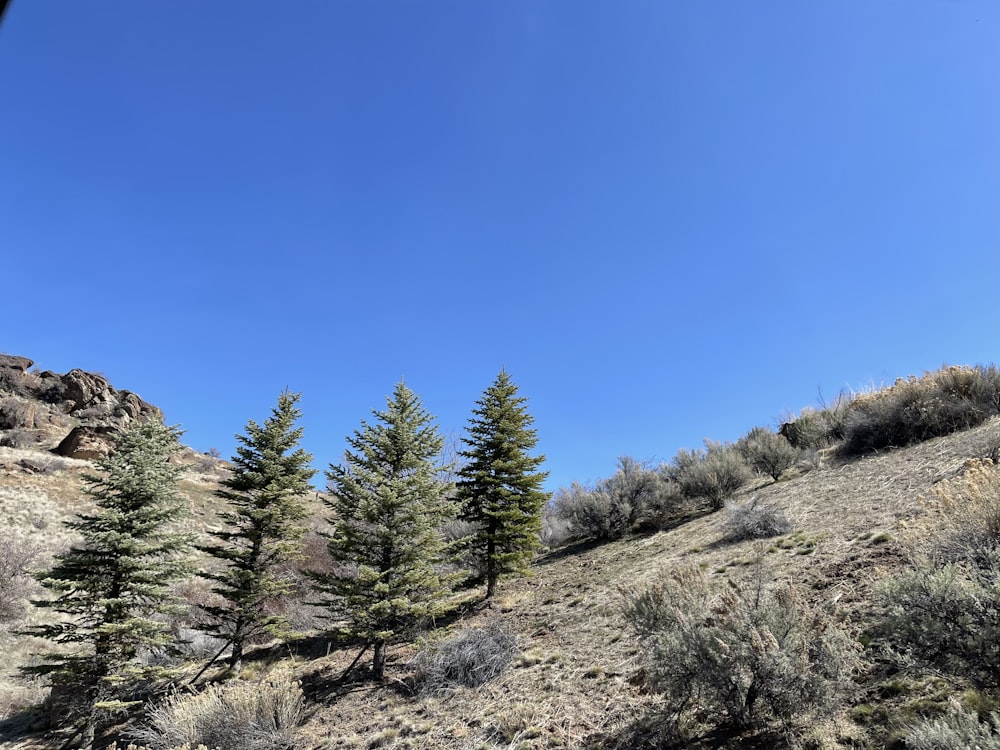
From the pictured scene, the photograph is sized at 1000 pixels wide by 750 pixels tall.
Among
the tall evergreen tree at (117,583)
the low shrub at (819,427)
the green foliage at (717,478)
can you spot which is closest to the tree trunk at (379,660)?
the tall evergreen tree at (117,583)

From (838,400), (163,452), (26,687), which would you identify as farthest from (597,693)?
(26,687)

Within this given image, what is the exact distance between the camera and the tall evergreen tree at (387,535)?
399 inches

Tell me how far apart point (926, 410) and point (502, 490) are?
11.5 meters

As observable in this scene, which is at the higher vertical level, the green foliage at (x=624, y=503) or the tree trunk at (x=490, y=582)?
the green foliage at (x=624, y=503)

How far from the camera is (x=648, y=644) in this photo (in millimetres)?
5203

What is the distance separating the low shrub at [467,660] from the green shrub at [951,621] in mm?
6450

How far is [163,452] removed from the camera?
13641mm

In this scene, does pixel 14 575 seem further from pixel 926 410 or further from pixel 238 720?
pixel 926 410

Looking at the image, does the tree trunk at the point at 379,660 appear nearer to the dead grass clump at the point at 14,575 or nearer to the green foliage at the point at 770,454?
the green foliage at the point at 770,454

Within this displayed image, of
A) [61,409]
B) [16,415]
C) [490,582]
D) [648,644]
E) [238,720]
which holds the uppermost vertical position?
[61,409]

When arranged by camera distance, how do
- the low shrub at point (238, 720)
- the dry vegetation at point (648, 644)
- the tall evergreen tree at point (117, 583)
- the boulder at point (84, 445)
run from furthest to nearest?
the boulder at point (84, 445)
the tall evergreen tree at point (117, 583)
the low shrub at point (238, 720)
the dry vegetation at point (648, 644)

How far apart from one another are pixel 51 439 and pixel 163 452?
42.5 m

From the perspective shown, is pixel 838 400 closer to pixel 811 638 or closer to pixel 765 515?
pixel 765 515

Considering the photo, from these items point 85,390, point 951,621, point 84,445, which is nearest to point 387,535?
point 951,621
